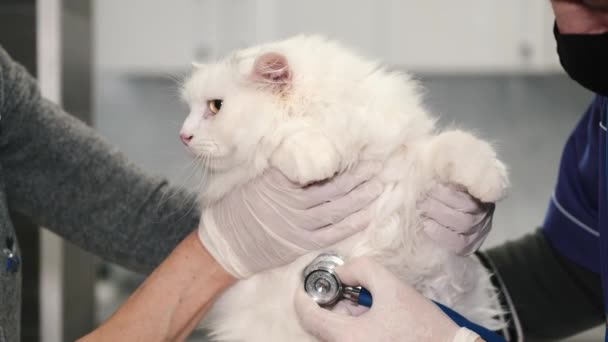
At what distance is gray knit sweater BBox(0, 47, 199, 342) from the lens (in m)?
1.13

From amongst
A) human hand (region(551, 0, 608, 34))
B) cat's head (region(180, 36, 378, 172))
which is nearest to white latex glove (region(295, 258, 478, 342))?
cat's head (region(180, 36, 378, 172))

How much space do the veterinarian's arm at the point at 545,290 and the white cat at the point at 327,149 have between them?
191mm

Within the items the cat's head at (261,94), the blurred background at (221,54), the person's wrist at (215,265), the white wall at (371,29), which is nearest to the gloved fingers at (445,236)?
the cat's head at (261,94)

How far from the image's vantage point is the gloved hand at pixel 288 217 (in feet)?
3.19

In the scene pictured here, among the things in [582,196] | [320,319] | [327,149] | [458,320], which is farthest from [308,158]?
[582,196]

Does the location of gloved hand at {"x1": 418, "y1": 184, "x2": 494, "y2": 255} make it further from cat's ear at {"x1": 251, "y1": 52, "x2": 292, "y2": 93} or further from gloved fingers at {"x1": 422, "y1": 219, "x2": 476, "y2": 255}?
cat's ear at {"x1": 251, "y1": 52, "x2": 292, "y2": 93}

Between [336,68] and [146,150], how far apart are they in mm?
2104

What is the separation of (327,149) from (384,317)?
0.91 feet

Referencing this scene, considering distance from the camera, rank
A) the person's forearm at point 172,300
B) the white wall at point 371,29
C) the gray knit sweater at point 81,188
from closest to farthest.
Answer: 1. the person's forearm at point 172,300
2. the gray knit sweater at point 81,188
3. the white wall at point 371,29

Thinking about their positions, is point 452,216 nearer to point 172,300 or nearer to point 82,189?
point 172,300

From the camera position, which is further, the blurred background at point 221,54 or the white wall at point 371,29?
the white wall at point 371,29

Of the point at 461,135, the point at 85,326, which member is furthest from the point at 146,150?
the point at 461,135

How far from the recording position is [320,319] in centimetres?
94

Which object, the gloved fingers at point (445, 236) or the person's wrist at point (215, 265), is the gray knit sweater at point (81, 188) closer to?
the person's wrist at point (215, 265)
